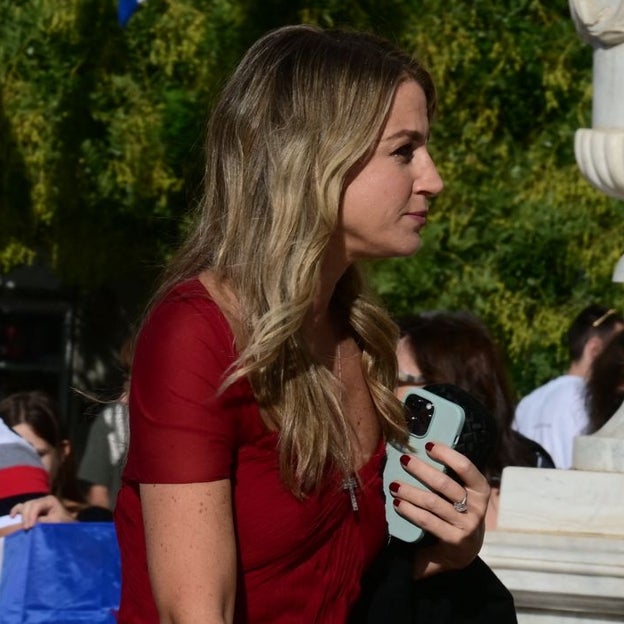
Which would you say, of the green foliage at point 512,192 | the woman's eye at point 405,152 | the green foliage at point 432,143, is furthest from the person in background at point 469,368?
the green foliage at point 512,192

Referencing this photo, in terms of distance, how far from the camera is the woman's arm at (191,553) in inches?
75.4

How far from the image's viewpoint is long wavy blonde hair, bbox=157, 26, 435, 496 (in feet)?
6.63

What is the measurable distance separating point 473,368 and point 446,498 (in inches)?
93.1

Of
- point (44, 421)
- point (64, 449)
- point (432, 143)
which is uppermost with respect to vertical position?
point (432, 143)

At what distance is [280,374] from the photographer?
2.04m

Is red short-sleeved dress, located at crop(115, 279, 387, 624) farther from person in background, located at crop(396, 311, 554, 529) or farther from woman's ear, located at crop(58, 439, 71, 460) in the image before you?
woman's ear, located at crop(58, 439, 71, 460)

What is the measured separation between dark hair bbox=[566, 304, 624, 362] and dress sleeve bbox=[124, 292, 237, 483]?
429 cm

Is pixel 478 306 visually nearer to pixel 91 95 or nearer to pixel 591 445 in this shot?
pixel 91 95

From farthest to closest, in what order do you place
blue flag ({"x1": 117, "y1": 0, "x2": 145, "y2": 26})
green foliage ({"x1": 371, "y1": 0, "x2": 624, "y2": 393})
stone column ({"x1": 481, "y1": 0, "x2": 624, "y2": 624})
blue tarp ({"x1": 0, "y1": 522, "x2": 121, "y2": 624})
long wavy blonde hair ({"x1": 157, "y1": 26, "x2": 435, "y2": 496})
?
green foliage ({"x1": 371, "y1": 0, "x2": 624, "y2": 393}) → blue flag ({"x1": 117, "y1": 0, "x2": 145, "y2": 26}) → blue tarp ({"x1": 0, "y1": 522, "x2": 121, "y2": 624}) → stone column ({"x1": 481, "y1": 0, "x2": 624, "y2": 624}) → long wavy blonde hair ({"x1": 157, "y1": 26, "x2": 435, "y2": 496})

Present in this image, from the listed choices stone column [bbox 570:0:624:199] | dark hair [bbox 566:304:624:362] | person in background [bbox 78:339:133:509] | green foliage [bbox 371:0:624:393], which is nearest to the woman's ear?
person in background [bbox 78:339:133:509]

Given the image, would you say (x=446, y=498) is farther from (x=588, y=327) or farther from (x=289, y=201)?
(x=588, y=327)

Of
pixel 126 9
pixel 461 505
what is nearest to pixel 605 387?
pixel 461 505

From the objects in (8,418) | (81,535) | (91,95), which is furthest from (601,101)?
(91,95)

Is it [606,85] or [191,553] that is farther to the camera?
[606,85]
